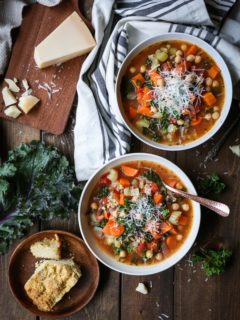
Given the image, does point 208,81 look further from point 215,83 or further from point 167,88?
point 167,88

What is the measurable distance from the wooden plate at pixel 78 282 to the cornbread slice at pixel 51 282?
0.07 metres

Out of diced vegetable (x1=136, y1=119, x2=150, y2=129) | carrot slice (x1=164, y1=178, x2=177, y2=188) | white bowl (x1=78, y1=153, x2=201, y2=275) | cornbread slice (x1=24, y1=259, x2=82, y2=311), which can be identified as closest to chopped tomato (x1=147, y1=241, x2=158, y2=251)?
white bowl (x1=78, y1=153, x2=201, y2=275)

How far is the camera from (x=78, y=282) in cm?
310

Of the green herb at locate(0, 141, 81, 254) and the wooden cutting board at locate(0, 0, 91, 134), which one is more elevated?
the wooden cutting board at locate(0, 0, 91, 134)

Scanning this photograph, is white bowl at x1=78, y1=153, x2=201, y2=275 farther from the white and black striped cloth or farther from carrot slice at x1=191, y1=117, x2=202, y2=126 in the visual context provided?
carrot slice at x1=191, y1=117, x2=202, y2=126

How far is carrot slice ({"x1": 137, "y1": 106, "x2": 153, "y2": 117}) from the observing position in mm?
2822

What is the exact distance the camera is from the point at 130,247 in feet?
9.70

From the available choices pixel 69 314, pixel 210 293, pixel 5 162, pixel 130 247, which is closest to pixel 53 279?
pixel 69 314

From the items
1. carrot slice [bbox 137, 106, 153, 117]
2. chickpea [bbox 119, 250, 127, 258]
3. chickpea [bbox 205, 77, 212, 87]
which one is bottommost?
chickpea [bbox 119, 250, 127, 258]

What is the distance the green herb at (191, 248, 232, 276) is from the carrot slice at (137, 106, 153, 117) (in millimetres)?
905

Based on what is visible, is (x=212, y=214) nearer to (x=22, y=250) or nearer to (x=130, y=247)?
(x=130, y=247)

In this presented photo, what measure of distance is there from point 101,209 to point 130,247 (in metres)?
0.28

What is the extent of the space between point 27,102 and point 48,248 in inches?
34.5

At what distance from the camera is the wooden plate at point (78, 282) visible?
3.04 m
